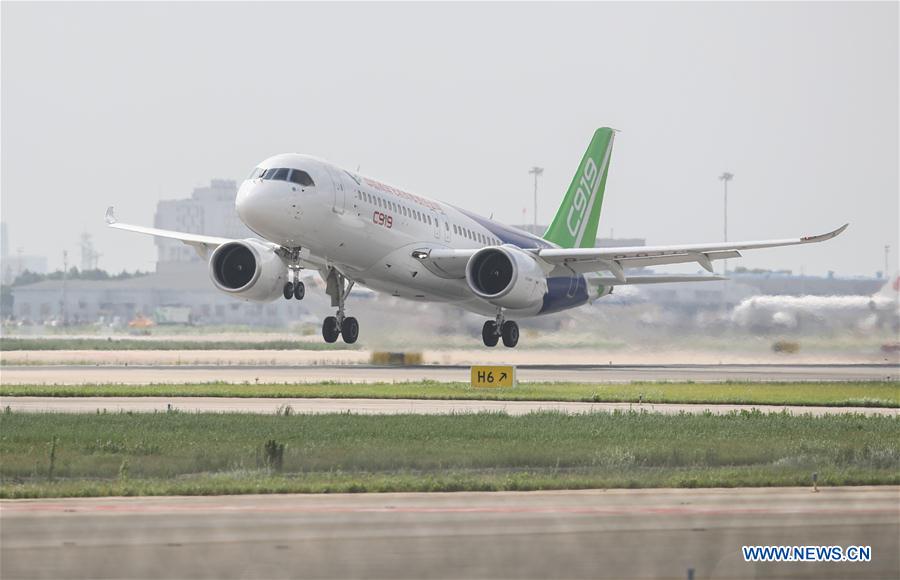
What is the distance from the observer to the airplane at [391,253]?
41531 millimetres

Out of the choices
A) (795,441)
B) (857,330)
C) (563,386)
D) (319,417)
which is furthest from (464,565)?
(857,330)

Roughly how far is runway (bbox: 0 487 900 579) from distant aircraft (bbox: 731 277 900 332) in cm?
4077

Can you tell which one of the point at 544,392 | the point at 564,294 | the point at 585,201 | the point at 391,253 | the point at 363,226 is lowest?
the point at 544,392

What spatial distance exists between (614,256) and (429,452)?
1101 inches

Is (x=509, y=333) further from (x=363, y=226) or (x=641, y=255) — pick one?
(x=363, y=226)

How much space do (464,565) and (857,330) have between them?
4951 cm

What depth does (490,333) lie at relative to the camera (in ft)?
170

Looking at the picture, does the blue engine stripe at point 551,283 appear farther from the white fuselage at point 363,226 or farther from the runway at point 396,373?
the runway at point 396,373

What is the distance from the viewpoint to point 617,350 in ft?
190

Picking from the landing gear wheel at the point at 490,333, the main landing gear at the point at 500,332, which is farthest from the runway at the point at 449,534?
the landing gear wheel at the point at 490,333

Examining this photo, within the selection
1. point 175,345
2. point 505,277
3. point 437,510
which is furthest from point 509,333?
point 437,510

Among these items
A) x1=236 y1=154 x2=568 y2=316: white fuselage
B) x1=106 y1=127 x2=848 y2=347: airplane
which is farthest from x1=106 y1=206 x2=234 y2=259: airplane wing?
x1=236 y1=154 x2=568 y2=316: white fuselage

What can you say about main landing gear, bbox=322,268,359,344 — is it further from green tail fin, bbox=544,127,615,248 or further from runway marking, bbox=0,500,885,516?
runway marking, bbox=0,500,885,516

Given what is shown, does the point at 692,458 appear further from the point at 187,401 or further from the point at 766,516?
the point at 187,401
